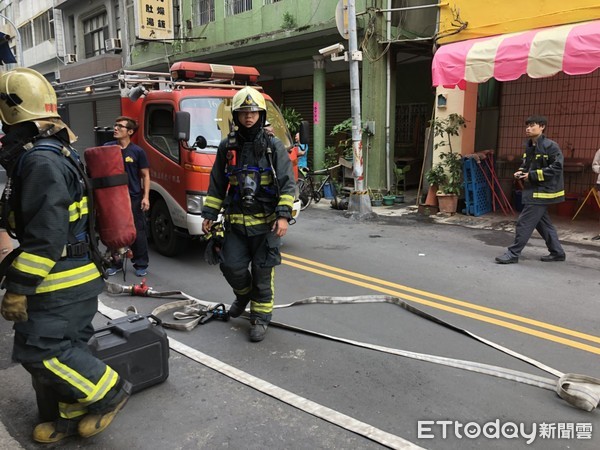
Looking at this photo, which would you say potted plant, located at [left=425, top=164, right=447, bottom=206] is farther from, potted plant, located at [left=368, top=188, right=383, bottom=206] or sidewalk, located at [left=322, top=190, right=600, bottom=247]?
potted plant, located at [left=368, top=188, right=383, bottom=206]

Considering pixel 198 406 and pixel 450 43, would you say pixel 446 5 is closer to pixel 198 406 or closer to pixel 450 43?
pixel 450 43

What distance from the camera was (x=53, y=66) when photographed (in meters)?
26.3

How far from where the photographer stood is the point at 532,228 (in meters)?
6.36

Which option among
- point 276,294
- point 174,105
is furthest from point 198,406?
point 174,105

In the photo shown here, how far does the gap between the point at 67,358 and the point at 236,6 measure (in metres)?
14.5

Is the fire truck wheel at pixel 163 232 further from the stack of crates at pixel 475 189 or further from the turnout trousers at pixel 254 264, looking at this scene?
the stack of crates at pixel 475 189

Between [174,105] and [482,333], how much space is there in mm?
4697

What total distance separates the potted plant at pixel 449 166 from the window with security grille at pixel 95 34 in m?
17.5

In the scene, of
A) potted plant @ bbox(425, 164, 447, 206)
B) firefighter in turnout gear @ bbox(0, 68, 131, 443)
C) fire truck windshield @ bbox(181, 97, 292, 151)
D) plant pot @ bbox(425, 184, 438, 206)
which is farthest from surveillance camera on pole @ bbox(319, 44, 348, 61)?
firefighter in turnout gear @ bbox(0, 68, 131, 443)

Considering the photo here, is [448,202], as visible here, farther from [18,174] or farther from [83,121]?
[18,174]

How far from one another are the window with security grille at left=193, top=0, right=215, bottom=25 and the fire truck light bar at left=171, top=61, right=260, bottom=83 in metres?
9.42

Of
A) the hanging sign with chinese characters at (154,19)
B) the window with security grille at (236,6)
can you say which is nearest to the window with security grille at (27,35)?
the hanging sign with chinese characters at (154,19)

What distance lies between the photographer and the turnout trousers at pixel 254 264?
4039 millimetres

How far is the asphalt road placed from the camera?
112 inches
